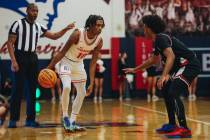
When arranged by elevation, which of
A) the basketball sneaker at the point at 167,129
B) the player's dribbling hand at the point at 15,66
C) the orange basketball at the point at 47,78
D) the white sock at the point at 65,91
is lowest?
the basketball sneaker at the point at 167,129

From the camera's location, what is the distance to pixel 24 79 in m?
9.80

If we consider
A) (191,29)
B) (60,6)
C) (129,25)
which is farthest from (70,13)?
(191,29)

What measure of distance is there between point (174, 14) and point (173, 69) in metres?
12.9

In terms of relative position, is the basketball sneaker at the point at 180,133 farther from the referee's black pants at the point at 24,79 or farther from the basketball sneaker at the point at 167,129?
the referee's black pants at the point at 24,79

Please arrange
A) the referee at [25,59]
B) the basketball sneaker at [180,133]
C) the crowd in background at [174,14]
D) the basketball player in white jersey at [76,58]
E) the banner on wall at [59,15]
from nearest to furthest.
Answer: the basketball sneaker at [180,133] < the basketball player in white jersey at [76,58] < the referee at [25,59] < the banner on wall at [59,15] < the crowd in background at [174,14]

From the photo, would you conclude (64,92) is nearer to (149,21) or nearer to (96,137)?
(96,137)

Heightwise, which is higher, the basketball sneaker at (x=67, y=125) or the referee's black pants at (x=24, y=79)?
the referee's black pants at (x=24, y=79)

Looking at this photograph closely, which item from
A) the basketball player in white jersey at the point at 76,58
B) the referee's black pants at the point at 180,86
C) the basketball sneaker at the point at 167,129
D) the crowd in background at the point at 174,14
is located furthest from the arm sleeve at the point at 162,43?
the crowd in background at the point at 174,14

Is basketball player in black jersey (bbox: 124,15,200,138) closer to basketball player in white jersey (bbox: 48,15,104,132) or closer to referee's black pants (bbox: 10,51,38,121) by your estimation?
basketball player in white jersey (bbox: 48,15,104,132)

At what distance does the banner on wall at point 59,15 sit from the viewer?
19844mm

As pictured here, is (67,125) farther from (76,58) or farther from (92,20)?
(92,20)

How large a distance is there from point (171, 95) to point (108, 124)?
7.50 ft

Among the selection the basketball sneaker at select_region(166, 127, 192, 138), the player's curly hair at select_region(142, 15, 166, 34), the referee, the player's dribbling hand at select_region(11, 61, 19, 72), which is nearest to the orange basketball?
the player's dribbling hand at select_region(11, 61, 19, 72)

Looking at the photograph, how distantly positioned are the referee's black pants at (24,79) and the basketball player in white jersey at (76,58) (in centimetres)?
115
